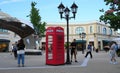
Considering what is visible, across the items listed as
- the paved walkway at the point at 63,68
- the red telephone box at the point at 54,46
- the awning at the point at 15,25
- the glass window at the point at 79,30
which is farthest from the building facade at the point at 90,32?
the red telephone box at the point at 54,46

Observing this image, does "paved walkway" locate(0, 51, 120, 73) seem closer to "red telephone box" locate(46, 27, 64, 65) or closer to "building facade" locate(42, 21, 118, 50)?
"red telephone box" locate(46, 27, 64, 65)

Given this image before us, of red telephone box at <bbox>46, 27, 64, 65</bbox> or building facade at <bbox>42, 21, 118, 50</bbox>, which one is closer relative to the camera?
red telephone box at <bbox>46, 27, 64, 65</bbox>

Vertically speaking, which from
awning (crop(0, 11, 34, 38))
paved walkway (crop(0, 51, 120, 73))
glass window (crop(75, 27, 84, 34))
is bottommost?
paved walkway (crop(0, 51, 120, 73))

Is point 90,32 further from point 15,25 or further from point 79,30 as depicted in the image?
point 15,25

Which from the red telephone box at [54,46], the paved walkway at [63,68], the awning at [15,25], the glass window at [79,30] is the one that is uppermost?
the glass window at [79,30]

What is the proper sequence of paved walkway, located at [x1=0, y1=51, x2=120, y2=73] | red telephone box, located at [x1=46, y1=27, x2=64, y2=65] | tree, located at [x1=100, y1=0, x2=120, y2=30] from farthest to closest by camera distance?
tree, located at [x1=100, y1=0, x2=120, y2=30] → red telephone box, located at [x1=46, y1=27, x2=64, y2=65] → paved walkway, located at [x1=0, y1=51, x2=120, y2=73]

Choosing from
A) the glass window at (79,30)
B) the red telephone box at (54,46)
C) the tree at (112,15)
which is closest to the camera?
the red telephone box at (54,46)

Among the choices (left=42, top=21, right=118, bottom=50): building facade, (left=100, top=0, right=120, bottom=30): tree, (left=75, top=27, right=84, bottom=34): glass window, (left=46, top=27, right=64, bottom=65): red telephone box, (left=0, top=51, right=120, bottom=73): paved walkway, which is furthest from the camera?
(left=75, top=27, right=84, bottom=34): glass window

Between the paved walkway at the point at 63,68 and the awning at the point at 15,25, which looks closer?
the paved walkway at the point at 63,68

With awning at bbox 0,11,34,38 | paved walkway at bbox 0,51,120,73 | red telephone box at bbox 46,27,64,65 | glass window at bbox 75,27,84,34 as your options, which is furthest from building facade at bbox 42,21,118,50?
red telephone box at bbox 46,27,64,65

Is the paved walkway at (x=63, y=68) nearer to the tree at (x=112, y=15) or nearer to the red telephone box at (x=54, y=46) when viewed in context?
the red telephone box at (x=54, y=46)

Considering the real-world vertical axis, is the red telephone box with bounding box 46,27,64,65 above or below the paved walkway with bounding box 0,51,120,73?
above

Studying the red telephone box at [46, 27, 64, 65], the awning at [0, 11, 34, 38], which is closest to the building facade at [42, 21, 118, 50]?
the awning at [0, 11, 34, 38]

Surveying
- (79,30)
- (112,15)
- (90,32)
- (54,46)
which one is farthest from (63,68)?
(79,30)
